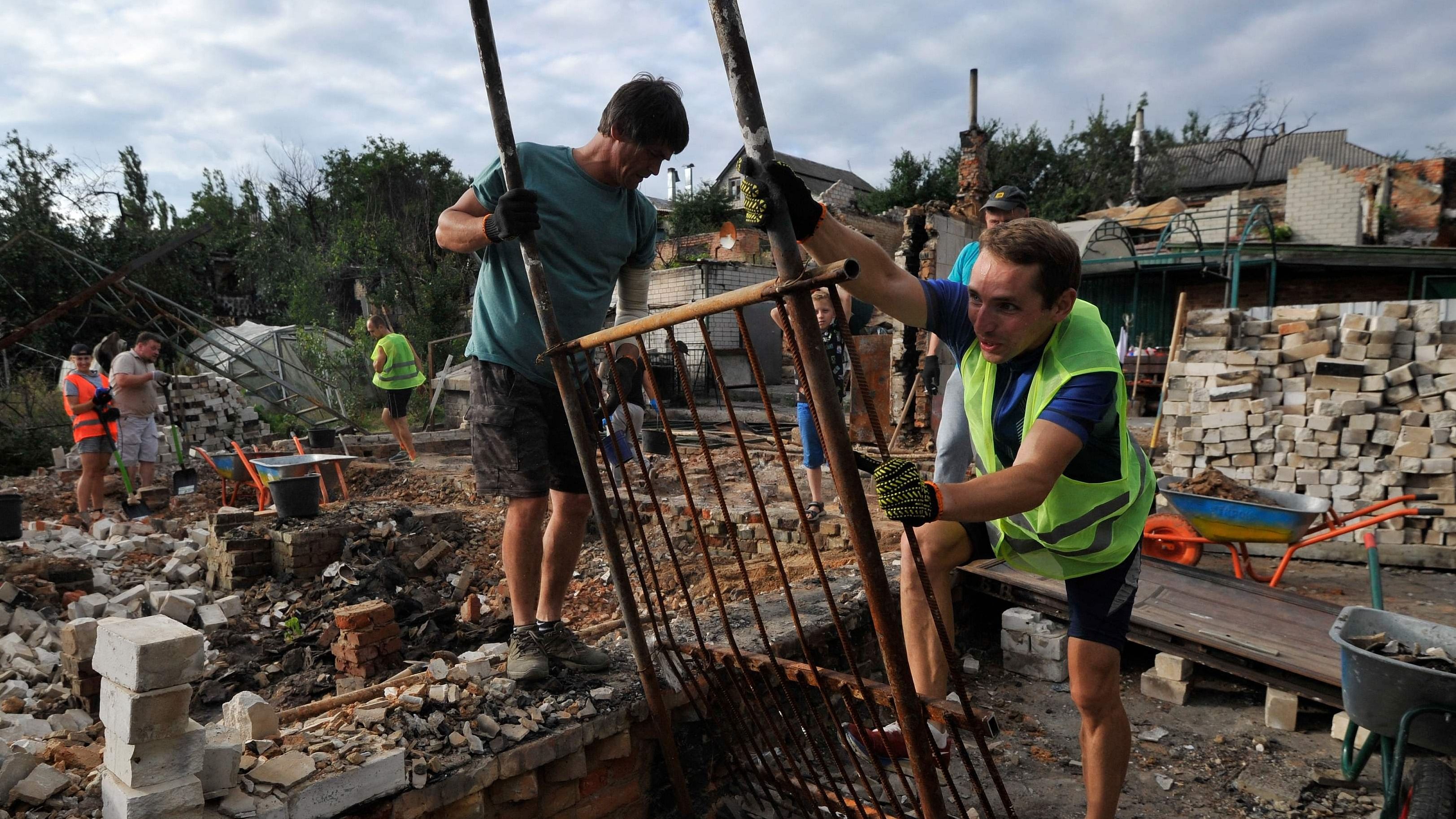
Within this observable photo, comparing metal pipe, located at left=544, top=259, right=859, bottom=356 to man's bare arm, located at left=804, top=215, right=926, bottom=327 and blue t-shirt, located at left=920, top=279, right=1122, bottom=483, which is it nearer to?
man's bare arm, located at left=804, top=215, right=926, bottom=327

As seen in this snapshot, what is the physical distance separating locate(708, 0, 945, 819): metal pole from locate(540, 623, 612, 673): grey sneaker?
1.42 m

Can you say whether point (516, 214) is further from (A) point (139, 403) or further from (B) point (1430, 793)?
(A) point (139, 403)

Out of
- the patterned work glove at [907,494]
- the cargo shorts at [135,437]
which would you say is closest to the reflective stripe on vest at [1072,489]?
the patterned work glove at [907,494]

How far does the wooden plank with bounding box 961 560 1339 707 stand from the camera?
3.22 metres

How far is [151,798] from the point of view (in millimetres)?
1708

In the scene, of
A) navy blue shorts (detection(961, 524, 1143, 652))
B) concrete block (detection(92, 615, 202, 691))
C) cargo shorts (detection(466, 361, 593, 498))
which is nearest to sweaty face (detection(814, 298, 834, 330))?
cargo shorts (detection(466, 361, 593, 498))

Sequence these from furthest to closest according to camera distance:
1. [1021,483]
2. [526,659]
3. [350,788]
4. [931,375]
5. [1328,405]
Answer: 1. [931,375]
2. [1328,405]
3. [526,659]
4. [350,788]
5. [1021,483]

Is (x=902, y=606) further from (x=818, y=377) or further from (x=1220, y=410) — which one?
(x=1220, y=410)

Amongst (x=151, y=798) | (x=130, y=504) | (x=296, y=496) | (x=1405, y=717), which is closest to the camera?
(x=151, y=798)

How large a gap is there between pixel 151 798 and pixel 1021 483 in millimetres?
2002

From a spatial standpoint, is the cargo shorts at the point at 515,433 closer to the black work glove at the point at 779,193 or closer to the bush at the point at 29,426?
the black work glove at the point at 779,193

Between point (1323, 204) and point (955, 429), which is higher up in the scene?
point (1323, 204)

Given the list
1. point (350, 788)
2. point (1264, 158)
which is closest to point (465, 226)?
point (350, 788)

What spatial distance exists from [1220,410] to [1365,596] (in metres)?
2.00
